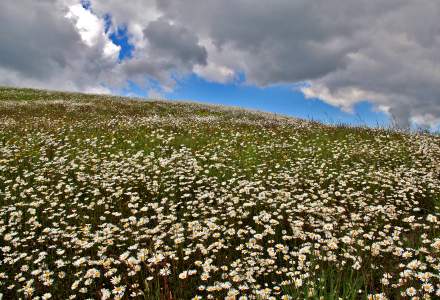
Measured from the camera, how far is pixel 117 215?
837cm

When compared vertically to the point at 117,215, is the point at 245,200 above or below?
above

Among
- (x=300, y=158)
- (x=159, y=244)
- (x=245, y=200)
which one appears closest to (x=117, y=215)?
(x=159, y=244)

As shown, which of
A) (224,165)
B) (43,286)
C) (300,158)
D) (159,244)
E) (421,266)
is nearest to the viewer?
(421,266)

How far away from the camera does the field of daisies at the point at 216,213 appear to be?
5750 mm

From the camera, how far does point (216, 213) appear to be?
28.0 feet

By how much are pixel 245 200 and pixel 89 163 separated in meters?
6.18

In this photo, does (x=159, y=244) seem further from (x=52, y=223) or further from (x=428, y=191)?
(x=428, y=191)

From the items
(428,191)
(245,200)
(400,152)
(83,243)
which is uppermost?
(400,152)

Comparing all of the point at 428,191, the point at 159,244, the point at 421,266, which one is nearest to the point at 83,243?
the point at 159,244

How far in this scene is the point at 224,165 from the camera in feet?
39.8

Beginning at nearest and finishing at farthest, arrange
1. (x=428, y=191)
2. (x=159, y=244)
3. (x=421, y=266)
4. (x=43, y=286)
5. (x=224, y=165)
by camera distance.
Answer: (x=421, y=266) → (x=43, y=286) → (x=159, y=244) → (x=428, y=191) → (x=224, y=165)

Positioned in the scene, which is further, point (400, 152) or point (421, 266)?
point (400, 152)

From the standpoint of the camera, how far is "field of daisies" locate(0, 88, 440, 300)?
5750 mm

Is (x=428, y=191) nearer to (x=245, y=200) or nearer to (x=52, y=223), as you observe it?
(x=245, y=200)
